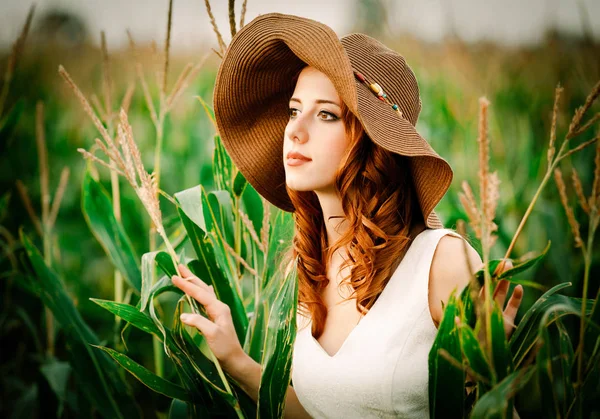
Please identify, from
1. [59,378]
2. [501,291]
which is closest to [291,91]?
[501,291]

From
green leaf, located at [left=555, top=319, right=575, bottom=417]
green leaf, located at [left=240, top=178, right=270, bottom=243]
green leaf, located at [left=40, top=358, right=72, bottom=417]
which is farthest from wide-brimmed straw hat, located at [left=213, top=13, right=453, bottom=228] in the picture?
green leaf, located at [left=40, top=358, right=72, bottom=417]

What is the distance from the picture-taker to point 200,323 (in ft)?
3.55

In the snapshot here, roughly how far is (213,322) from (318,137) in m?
0.43

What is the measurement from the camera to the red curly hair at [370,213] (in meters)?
1.14

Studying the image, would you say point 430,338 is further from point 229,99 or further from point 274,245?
point 229,99

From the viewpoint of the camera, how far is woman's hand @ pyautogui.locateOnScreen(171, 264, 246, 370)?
1095 mm

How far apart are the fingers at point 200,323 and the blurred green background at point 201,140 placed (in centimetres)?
61

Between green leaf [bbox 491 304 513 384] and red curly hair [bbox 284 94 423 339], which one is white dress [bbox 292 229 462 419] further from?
green leaf [bbox 491 304 513 384]

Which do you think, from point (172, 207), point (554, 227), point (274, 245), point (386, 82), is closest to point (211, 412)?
point (274, 245)

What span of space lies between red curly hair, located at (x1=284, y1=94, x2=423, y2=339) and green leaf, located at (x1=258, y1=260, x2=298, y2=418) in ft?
0.76

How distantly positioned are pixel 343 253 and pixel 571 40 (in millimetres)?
2218

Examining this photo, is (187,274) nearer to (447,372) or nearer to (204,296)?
(204,296)

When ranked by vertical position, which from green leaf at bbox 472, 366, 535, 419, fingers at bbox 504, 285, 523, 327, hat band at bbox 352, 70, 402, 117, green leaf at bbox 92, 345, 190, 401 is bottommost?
green leaf at bbox 92, 345, 190, 401

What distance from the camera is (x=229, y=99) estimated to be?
1.28 meters
